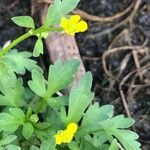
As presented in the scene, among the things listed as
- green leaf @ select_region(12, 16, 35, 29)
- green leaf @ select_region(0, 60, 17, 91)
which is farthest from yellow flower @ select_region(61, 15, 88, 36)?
green leaf @ select_region(0, 60, 17, 91)

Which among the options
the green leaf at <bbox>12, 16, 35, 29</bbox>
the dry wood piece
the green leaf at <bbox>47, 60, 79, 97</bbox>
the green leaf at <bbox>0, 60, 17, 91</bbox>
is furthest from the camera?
the dry wood piece

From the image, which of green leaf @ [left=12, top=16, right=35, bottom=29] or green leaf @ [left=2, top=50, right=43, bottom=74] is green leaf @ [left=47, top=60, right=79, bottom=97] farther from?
green leaf @ [left=12, top=16, right=35, bottom=29]

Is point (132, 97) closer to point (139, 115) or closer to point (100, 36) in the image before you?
point (139, 115)

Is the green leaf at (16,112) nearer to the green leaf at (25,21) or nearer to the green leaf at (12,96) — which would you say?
the green leaf at (12,96)

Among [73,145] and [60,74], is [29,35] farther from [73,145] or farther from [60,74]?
[73,145]

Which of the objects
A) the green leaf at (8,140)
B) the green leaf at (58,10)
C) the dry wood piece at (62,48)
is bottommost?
the dry wood piece at (62,48)

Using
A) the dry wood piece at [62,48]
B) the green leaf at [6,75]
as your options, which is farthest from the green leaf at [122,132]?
the dry wood piece at [62,48]
